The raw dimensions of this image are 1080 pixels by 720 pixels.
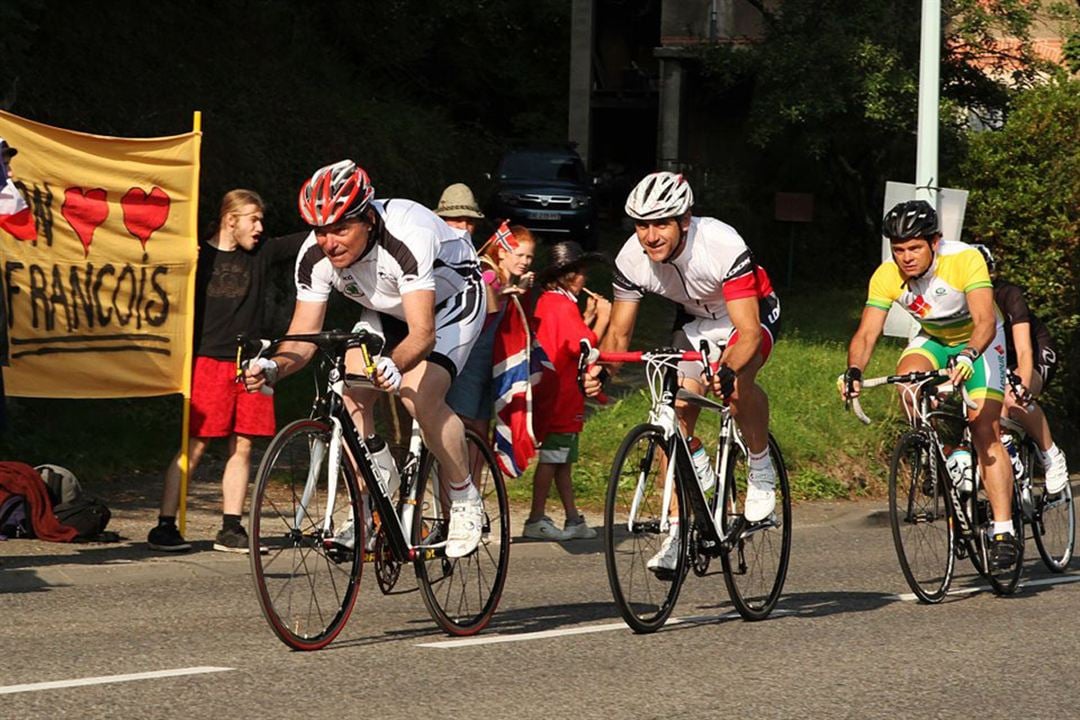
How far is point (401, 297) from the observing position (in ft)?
25.7

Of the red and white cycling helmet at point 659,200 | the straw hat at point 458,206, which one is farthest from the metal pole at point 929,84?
the red and white cycling helmet at point 659,200

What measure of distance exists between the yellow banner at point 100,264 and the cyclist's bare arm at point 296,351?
349cm

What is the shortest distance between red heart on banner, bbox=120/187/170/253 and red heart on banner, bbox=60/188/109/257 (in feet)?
0.46

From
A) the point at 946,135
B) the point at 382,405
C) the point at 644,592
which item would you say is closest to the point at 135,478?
the point at 382,405

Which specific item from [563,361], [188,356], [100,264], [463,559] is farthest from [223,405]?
[463,559]

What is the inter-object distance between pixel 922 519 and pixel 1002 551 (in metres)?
0.65

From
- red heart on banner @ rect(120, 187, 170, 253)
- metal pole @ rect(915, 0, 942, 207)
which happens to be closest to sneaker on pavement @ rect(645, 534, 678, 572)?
red heart on banner @ rect(120, 187, 170, 253)

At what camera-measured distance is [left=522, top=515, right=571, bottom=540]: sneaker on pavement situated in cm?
1228

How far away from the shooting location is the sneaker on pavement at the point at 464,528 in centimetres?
805

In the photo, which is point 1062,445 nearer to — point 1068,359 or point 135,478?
point 1068,359

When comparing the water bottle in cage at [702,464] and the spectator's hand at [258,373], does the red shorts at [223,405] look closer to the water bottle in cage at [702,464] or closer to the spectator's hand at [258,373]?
the water bottle in cage at [702,464]

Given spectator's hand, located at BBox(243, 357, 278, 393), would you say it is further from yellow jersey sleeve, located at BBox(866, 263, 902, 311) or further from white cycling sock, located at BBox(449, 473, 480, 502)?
yellow jersey sleeve, located at BBox(866, 263, 902, 311)

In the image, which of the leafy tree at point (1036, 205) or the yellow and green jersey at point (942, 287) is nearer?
the yellow and green jersey at point (942, 287)

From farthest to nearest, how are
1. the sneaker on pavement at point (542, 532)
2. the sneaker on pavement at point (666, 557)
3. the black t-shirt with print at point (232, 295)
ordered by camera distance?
1. the sneaker on pavement at point (542, 532)
2. the black t-shirt with print at point (232, 295)
3. the sneaker on pavement at point (666, 557)
